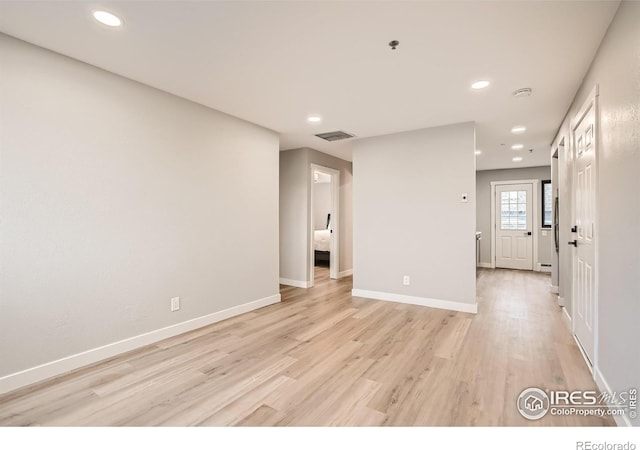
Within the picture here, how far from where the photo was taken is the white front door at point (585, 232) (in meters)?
2.47

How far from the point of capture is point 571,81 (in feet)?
9.50

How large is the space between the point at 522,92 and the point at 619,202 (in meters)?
1.76

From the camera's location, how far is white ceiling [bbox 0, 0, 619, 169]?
6.33 feet

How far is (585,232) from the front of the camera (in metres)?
2.74

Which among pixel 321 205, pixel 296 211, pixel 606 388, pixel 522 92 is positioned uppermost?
pixel 522 92

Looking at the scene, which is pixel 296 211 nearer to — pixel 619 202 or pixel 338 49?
pixel 338 49

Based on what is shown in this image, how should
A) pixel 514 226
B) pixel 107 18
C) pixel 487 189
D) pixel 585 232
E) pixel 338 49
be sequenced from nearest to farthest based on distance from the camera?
pixel 107 18 → pixel 338 49 → pixel 585 232 → pixel 514 226 → pixel 487 189

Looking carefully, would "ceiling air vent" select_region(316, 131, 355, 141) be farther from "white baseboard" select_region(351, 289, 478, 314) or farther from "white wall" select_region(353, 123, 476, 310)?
"white baseboard" select_region(351, 289, 478, 314)

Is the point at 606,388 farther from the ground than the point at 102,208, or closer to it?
closer to it

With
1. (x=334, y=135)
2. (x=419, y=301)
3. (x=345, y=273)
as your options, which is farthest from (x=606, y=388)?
(x=345, y=273)

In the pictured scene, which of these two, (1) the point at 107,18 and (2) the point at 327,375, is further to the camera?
(2) the point at 327,375

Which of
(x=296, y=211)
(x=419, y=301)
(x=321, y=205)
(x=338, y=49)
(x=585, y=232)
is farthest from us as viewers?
(x=321, y=205)

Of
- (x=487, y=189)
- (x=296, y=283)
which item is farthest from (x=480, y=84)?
(x=487, y=189)

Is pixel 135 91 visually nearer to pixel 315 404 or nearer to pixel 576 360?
pixel 315 404
